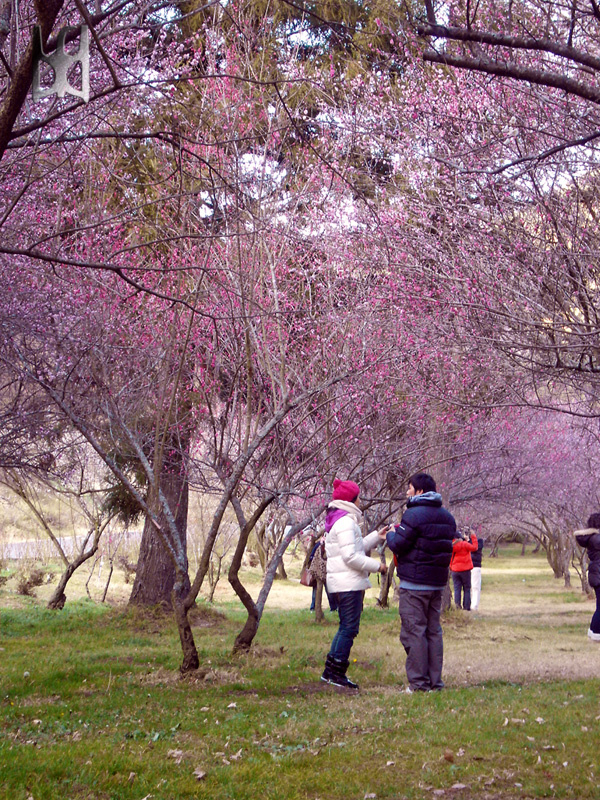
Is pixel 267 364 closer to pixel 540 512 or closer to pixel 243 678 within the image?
pixel 243 678

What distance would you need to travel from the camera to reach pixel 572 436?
2731 centimetres

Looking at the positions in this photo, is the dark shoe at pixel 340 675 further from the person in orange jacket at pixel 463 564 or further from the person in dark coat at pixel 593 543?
the person in orange jacket at pixel 463 564

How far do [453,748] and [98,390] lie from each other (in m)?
5.60

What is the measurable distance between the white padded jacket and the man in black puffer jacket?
1.13ft

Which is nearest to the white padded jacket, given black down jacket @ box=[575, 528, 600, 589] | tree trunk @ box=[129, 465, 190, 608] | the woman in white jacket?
the woman in white jacket

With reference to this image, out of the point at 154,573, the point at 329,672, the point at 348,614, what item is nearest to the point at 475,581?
the point at 154,573

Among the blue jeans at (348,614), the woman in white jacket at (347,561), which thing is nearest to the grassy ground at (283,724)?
the blue jeans at (348,614)

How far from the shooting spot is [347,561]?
7.68 metres

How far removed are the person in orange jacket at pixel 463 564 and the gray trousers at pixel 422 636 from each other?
8.88 metres

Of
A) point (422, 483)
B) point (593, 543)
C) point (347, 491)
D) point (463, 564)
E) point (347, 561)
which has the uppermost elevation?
point (422, 483)

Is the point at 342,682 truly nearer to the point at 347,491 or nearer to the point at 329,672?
the point at 329,672

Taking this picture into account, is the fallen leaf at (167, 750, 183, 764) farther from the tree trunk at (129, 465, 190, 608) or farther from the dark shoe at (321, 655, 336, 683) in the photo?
the tree trunk at (129, 465, 190, 608)

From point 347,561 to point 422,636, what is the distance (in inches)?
38.6

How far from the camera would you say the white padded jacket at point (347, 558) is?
7655mm
